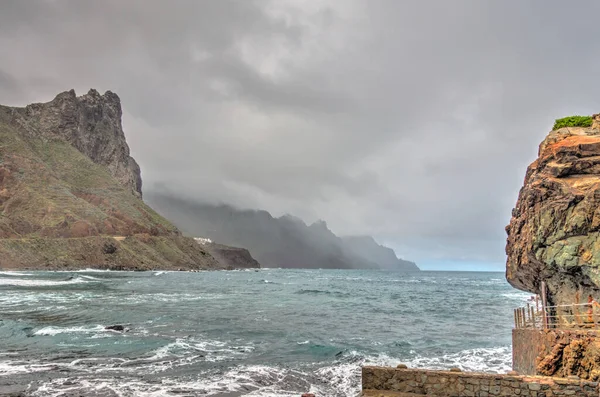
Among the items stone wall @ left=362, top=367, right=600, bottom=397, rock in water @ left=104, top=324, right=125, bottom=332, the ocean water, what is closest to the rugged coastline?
the ocean water

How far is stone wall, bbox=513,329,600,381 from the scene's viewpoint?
494 inches

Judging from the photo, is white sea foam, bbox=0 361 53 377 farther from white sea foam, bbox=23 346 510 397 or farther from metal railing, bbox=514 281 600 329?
metal railing, bbox=514 281 600 329

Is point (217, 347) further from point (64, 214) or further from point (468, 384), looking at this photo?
point (64, 214)

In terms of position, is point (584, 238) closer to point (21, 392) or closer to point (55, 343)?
point (21, 392)

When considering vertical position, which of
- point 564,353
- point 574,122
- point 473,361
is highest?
point 574,122

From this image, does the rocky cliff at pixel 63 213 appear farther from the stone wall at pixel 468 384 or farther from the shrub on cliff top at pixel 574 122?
the shrub on cliff top at pixel 574 122

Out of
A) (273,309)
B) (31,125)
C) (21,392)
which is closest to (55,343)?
(21,392)

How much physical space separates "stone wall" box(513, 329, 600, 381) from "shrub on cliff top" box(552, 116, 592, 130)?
13.7 meters

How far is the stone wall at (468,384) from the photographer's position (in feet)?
36.1

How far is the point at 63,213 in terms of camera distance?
13162 centimetres

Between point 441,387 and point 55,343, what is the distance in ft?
70.5

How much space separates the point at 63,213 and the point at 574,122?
144 meters

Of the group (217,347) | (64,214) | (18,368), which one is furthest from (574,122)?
(64,214)

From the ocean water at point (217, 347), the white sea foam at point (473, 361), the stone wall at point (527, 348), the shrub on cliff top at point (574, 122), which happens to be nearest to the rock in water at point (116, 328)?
the ocean water at point (217, 347)
